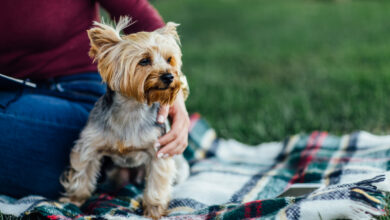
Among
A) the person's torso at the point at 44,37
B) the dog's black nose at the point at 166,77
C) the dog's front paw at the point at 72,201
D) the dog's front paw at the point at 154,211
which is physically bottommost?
the dog's front paw at the point at 72,201

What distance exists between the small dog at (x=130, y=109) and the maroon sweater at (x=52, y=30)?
0.28 meters

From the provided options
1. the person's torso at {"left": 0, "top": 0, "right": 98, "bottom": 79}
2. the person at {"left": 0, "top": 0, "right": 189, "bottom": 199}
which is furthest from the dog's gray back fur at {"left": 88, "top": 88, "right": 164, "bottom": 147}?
the person's torso at {"left": 0, "top": 0, "right": 98, "bottom": 79}

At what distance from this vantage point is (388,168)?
332cm

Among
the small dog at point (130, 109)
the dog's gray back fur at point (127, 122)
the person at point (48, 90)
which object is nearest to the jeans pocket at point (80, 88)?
the person at point (48, 90)

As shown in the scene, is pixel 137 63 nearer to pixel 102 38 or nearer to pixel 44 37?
pixel 102 38

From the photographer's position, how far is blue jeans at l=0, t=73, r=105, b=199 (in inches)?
123

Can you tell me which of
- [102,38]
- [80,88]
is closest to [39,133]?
[80,88]

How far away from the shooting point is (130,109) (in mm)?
2873

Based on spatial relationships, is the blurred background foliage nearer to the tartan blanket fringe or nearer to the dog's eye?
the tartan blanket fringe

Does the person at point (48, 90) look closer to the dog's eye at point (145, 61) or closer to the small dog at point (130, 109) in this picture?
the small dog at point (130, 109)

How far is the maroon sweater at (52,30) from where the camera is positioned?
3.04 metres

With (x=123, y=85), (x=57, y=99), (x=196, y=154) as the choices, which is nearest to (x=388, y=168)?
(x=196, y=154)

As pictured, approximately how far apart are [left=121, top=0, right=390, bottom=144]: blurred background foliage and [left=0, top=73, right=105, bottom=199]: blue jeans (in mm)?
2080

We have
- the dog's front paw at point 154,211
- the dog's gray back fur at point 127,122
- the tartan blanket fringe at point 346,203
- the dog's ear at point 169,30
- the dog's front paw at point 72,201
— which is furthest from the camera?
the dog's front paw at point 72,201
